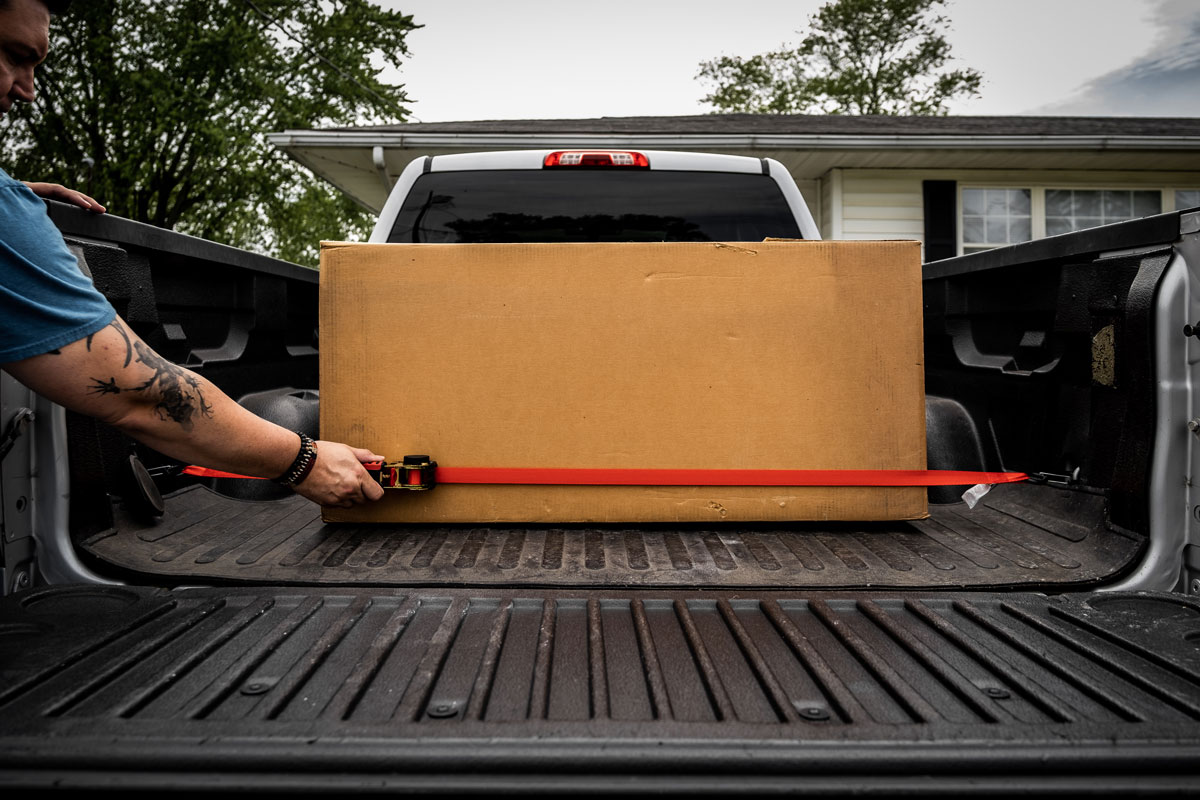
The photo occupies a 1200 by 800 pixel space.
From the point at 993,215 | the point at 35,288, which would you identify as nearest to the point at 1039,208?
the point at 993,215

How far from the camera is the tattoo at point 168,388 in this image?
152 centimetres

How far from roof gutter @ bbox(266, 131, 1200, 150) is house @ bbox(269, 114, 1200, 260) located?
1 cm

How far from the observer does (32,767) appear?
989 millimetres

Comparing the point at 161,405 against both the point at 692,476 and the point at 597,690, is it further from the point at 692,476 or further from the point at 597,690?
the point at 692,476

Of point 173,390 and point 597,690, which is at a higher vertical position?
point 173,390

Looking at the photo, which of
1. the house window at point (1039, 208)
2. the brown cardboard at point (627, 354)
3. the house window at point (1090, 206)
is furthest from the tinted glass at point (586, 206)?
the house window at point (1090, 206)

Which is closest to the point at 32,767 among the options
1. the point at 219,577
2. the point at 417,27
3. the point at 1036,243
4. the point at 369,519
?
the point at 219,577

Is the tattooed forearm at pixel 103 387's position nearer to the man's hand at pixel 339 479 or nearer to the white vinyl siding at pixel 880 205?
the man's hand at pixel 339 479

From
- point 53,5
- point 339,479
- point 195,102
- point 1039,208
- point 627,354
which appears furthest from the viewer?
point 195,102

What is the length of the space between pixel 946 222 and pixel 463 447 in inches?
420

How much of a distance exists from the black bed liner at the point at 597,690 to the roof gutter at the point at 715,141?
8904 millimetres

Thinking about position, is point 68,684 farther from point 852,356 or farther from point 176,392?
point 852,356

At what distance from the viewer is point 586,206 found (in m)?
2.94

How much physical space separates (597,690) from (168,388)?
1.06m
